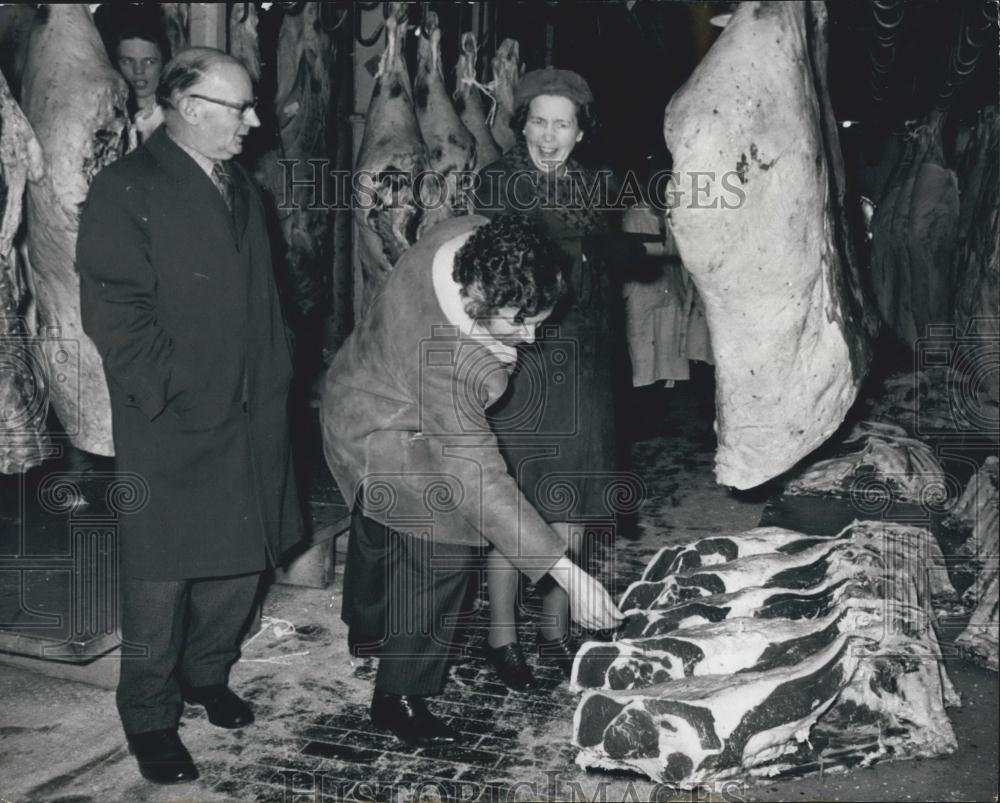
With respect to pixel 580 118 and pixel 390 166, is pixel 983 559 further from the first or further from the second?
pixel 390 166

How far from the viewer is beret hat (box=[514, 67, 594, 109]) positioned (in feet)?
10.3

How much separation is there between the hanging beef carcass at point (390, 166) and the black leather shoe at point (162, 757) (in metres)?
2.21

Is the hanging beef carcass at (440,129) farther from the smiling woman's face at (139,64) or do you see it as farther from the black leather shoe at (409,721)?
the black leather shoe at (409,721)

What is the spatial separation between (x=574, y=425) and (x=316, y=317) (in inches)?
104

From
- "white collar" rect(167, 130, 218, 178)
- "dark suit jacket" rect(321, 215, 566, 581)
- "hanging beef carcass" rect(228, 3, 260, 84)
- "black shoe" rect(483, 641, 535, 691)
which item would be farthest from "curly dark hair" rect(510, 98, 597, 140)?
Answer: "black shoe" rect(483, 641, 535, 691)

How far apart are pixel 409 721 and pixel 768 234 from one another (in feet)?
5.85

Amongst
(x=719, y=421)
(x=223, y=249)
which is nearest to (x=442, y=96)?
(x=223, y=249)

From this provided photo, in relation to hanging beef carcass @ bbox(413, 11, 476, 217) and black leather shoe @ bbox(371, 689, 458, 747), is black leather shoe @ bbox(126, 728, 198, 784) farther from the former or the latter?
hanging beef carcass @ bbox(413, 11, 476, 217)

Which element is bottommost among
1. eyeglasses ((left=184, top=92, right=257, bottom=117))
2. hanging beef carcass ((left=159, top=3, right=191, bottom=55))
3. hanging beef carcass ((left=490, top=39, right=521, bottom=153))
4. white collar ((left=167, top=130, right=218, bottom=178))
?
white collar ((left=167, top=130, right=218, bottom=178))

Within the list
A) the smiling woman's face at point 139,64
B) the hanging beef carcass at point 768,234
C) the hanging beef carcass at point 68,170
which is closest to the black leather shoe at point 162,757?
the hanging beef carcass at point 68,170

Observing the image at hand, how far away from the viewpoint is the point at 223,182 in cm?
290

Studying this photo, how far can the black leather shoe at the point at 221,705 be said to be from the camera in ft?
10.1

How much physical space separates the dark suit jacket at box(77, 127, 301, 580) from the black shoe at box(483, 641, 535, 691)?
95 cm

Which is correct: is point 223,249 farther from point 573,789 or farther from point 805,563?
point 805,563
